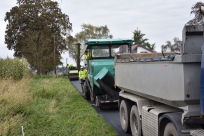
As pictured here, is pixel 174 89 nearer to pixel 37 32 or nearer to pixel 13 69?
pixel 13 69

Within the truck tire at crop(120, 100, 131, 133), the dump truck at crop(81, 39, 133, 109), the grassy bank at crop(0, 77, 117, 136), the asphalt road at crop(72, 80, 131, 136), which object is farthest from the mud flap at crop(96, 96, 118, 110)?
the truck tire at crop(120, 100, 131, 133)

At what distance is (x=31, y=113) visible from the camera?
1070 cm

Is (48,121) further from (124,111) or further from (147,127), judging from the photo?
(147,127)

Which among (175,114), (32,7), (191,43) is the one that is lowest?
(175,114)

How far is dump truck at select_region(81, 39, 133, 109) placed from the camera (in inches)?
511

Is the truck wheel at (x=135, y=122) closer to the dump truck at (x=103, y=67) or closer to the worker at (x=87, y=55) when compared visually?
the dump truck at (x=103, y=67)

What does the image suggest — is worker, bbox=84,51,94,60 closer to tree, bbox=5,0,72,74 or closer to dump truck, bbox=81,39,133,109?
dump truck, bbox=81,39,133,109

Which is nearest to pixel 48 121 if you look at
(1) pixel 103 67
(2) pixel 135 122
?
(2) pixel 135 122

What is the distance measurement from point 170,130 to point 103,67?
8.28 m

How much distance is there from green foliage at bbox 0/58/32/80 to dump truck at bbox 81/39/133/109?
12609 millimetres

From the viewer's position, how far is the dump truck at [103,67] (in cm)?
1297

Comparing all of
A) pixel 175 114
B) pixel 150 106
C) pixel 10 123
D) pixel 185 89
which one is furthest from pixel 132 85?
pixel 10 123

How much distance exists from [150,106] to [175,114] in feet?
5.16

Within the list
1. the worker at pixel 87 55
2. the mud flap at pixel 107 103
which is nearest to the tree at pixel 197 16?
the mud flap at pixel 107 103
